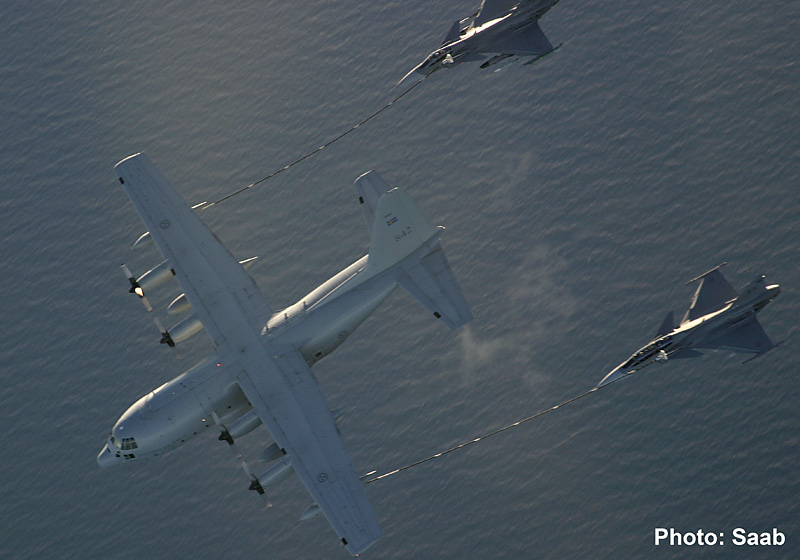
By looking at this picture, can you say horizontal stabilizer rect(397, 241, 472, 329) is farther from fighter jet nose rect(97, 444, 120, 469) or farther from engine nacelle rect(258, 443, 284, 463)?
fighter jet nose rect(97, 444, 120, 469)

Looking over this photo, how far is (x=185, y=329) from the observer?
3610 inches

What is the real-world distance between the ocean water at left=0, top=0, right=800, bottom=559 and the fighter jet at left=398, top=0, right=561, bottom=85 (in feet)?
56.9

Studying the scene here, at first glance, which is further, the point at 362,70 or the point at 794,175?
the point at 362,70

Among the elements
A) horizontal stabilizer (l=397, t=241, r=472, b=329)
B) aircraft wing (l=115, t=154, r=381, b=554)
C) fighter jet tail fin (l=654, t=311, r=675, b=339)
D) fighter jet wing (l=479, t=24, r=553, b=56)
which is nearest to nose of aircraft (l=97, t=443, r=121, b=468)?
aircraft wing (l=115, t=154, r=381, b=554)

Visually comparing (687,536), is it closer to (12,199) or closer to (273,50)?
(273,50)

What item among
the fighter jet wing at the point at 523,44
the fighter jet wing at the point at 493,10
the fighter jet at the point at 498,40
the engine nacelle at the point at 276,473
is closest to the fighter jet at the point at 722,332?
the fighter jet wing at the point at 523,44

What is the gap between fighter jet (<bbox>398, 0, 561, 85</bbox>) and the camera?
94.0 meters

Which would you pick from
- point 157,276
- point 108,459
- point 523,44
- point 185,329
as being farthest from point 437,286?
point 108,459

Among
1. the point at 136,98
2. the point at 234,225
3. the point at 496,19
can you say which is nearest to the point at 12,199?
the point at 136,98

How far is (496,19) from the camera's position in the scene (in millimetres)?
96125

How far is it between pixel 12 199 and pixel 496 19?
53.9m

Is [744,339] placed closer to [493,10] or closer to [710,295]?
[710,295]

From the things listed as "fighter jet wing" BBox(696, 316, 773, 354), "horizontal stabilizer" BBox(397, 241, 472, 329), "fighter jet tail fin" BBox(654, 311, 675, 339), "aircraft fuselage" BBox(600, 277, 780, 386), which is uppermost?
"horizontal stabilizer" BBox(397, 241, 472, 329)

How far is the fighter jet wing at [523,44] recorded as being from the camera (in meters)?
95.1
